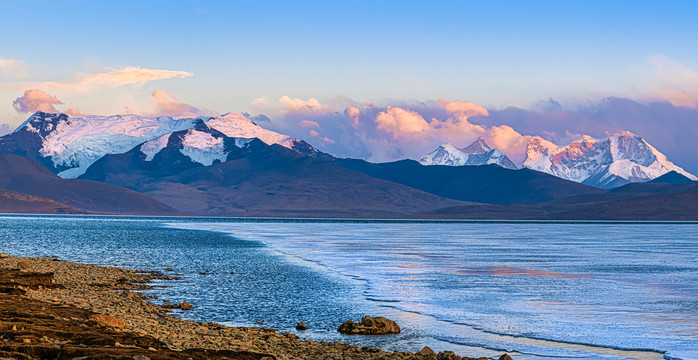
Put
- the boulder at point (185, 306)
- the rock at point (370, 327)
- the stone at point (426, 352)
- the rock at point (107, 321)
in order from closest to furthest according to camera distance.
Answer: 1. the stone at point (426, 352)
2. the rock at point (107, 321)
3. the rock at point (370, 327)
4. the boulder at point (185, 306)

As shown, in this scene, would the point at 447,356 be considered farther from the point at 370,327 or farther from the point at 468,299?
the point at 468,299

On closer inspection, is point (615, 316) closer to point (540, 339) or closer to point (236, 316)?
point (540, 339)

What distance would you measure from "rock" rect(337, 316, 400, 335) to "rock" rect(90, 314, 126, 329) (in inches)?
341

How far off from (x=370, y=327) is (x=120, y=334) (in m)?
10.5

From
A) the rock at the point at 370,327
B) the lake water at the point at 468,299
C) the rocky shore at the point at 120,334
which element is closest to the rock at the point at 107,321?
the rocky shore at the point at 120,334

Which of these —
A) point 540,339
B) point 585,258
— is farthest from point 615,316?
point 585,258

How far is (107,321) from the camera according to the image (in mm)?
29578

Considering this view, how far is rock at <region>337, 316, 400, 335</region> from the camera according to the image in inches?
1274

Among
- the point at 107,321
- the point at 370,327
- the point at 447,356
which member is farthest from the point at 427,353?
the point at 107,321

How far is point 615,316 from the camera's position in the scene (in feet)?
123

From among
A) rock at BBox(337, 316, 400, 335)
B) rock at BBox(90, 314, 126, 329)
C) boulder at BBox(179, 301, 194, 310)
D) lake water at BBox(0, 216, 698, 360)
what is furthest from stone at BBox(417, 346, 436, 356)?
boulder at BBox(179, 301, 194, 310)

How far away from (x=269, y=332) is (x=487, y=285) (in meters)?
24.4

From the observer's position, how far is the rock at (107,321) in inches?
1142

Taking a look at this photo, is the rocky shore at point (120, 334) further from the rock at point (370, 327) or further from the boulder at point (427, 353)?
the rock at point (370, 327)
